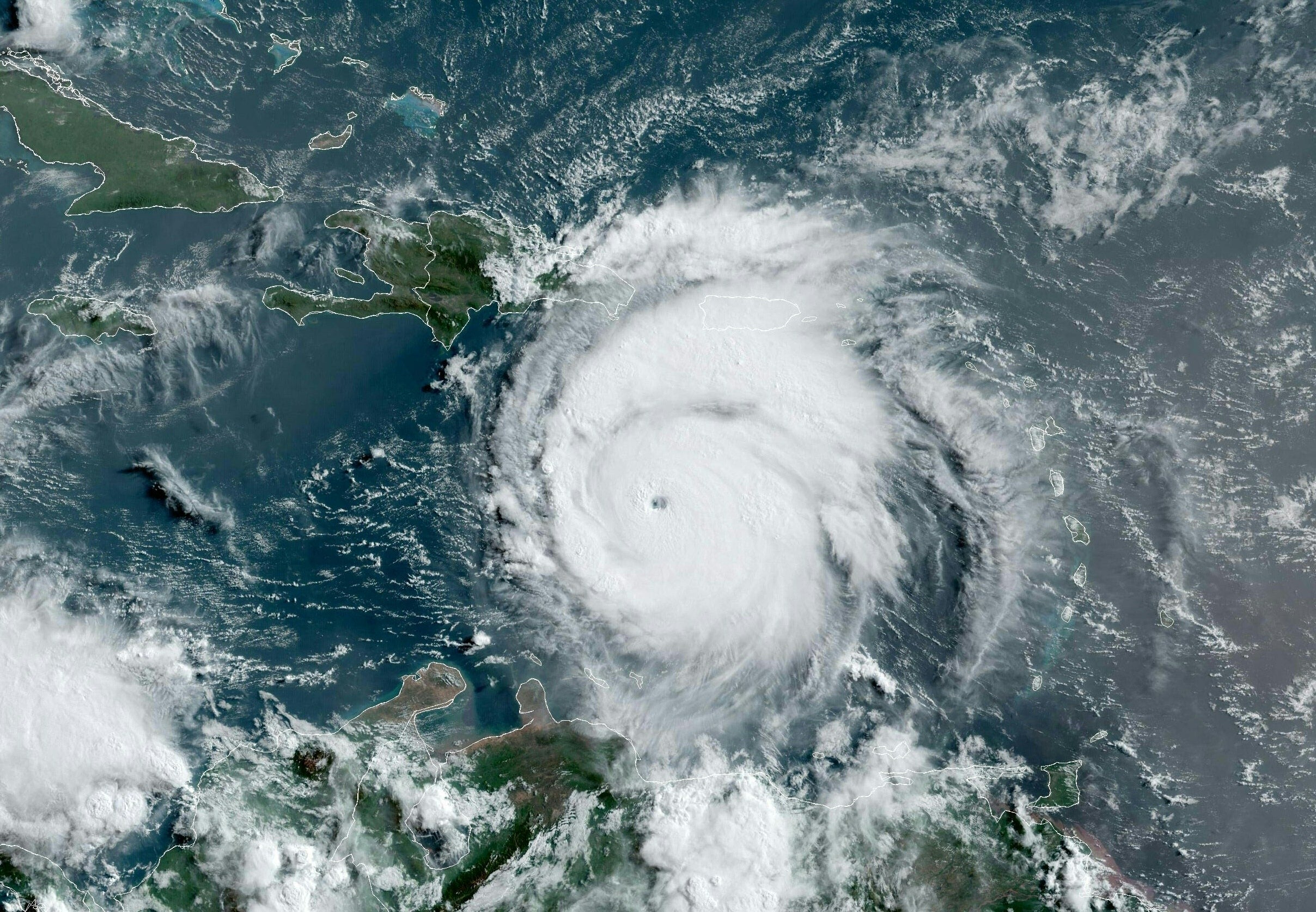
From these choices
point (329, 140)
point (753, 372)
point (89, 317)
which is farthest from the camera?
point (329, 140)

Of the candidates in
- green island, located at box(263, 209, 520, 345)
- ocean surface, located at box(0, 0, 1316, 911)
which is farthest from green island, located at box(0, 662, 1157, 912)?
green island, located at box(263, 209, 520, 345)

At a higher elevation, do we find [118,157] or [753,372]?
[753,372]

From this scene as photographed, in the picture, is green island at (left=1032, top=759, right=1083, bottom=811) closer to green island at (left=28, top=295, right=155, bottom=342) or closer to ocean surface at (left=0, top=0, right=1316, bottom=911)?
ocean surface at (left=0, top=0, right=1316, bottom=911)

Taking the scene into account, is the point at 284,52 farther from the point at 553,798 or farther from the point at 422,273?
the point at 553,798

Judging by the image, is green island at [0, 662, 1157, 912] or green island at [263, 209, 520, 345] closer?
green island at [0, 662, 1157, 912]

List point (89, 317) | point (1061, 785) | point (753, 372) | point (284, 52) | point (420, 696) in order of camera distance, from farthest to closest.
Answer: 1. point (284, 52)
2. point (89, 317)
3. point (753, 372)
4. point (420, 696)
5. point (1061, 785)

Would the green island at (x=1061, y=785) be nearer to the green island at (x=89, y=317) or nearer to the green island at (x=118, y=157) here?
the green island at (x=118, y=157)

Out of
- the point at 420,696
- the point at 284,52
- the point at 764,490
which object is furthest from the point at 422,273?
the point at 420,696
